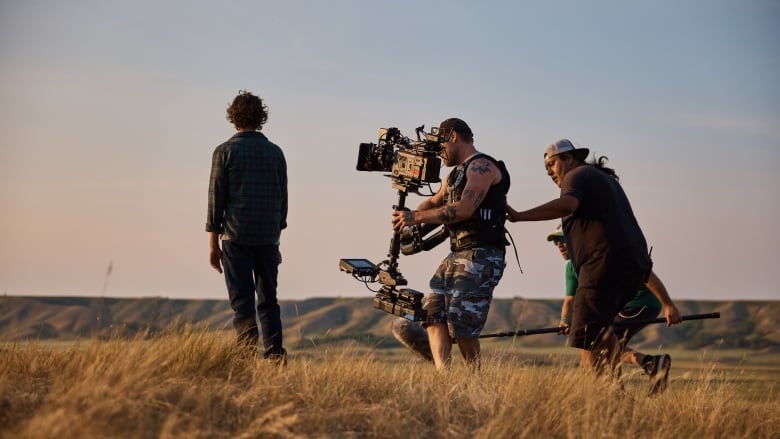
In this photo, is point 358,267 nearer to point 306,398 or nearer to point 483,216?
point 483,216

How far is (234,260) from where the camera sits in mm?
8023

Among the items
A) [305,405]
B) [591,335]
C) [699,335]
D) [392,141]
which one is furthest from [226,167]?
[699,335]

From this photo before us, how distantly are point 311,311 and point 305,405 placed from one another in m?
100

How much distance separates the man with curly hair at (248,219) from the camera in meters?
8.01

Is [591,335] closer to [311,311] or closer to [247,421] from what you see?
[247,421]

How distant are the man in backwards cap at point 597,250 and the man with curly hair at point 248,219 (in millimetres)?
2059

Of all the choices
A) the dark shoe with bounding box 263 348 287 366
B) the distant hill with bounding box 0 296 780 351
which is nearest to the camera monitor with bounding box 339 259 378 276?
the dark shoe with bounding box 263 348 287 366

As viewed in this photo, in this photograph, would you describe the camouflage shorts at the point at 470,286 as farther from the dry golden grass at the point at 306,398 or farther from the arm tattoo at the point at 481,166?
the arm tattoo at the point at 481,166

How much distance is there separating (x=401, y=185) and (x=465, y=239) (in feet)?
2.36

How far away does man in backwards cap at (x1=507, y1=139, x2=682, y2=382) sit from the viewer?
7.55 m

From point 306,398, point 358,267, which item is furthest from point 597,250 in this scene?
point 306,398

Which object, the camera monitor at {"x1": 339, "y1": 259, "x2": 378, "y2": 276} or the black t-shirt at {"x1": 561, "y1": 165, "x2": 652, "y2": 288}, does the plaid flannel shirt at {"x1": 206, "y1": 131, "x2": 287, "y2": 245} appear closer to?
the camera monitor at {"x1": 339, "y1": 259, "x2": 378, "y2": 276}

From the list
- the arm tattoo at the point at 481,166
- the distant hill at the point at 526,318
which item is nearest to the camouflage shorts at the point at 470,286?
the arm tattoo at the point at 481,166

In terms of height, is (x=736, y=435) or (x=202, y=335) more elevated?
(x=202, y=335)
